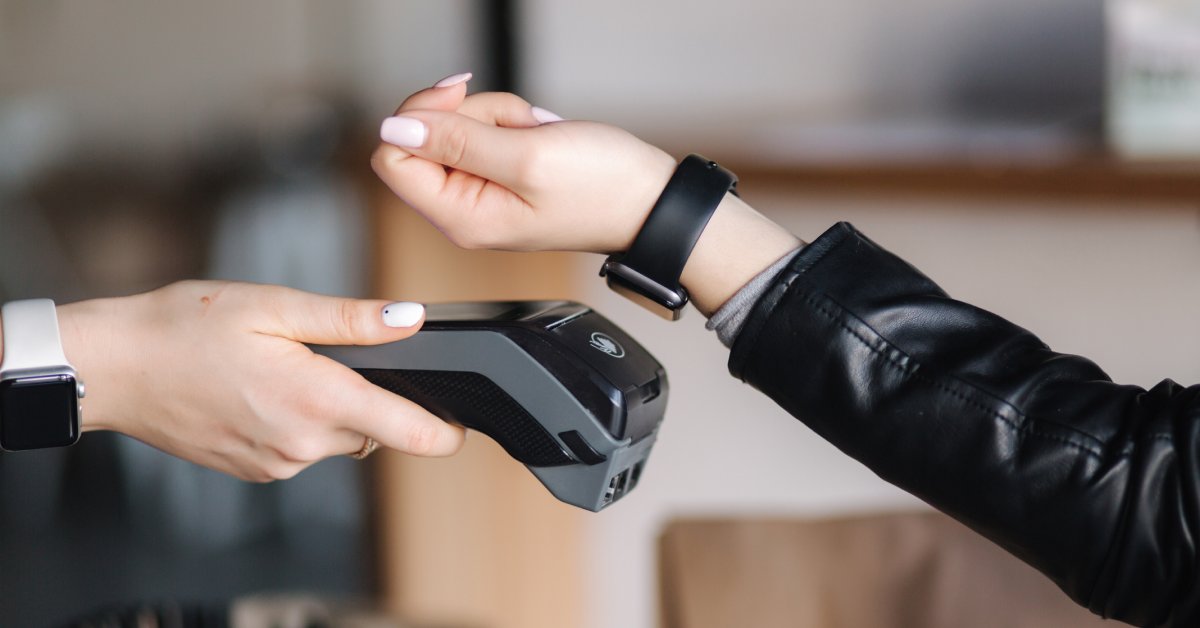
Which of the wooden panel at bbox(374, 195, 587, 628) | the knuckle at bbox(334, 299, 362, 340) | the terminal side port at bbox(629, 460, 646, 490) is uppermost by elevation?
the knuckle at bbox(334, 299, 362, 340)

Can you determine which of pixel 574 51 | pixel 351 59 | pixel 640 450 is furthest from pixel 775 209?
pixel 351 59

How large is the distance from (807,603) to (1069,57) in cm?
104

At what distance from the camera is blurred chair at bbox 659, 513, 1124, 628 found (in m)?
0.81

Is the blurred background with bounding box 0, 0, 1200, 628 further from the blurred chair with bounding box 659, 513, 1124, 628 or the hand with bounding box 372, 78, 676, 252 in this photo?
the hand with bounding box 372, 78, 676, 252

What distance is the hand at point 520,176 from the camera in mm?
629

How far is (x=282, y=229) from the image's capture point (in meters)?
2.68

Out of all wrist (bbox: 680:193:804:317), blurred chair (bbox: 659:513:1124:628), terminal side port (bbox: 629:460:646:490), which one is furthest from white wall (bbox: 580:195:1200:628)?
wrist (bbox: 680:193:804:317)

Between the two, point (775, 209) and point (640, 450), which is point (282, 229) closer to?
point (775, 209)

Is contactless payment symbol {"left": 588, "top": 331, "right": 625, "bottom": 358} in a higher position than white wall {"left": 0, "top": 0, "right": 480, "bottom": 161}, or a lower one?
higher

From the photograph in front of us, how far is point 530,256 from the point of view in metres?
1.80

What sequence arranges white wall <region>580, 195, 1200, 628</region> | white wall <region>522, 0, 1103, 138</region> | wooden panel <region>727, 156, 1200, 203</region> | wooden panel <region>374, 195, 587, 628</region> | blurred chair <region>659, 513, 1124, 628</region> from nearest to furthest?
blurred chair <region>659, 513, 1124, 628</region>
wooden panel <region>727, 156, 1200, 203</region>
white wall <region>580, 195, 1200, 628</region>
white wall <region>522, 0, 1103, 138</region>
wooden panel <region>374, 195, 587, 628</region>

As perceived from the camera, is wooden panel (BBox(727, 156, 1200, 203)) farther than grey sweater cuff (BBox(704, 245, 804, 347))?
Yes

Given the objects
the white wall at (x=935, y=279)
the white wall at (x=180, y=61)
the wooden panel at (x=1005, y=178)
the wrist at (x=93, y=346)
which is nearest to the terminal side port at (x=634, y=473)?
the wrist at (x=93, y=346)

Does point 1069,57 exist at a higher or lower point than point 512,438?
higher
